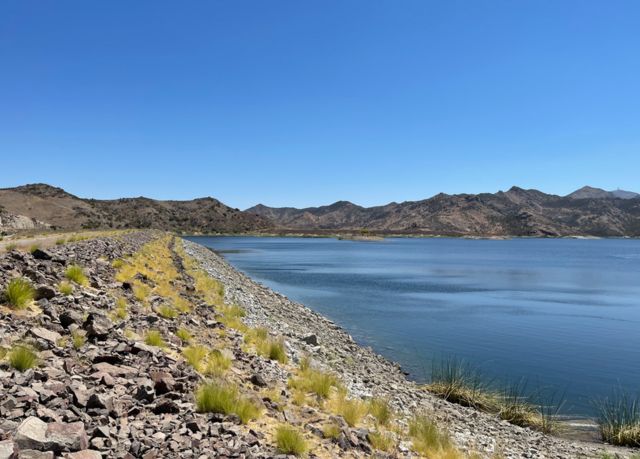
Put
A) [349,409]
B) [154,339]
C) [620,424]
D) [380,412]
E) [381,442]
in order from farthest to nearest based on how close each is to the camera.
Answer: [620,424] < [154,339] < [380,412] < [349,409] < [381,442]

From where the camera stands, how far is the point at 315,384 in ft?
35.6

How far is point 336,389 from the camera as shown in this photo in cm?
1136

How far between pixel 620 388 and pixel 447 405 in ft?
28.3

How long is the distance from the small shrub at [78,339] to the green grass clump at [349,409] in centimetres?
520

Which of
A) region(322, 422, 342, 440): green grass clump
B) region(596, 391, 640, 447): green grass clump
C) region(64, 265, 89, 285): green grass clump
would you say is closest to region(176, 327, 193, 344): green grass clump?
region(64, 265, 89, 285): green grass clump

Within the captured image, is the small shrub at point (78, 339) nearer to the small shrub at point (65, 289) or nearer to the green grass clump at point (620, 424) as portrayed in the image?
the small shrub at point (65, 289)

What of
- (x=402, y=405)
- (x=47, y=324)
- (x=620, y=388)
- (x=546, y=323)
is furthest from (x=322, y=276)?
(x=47, y=324)

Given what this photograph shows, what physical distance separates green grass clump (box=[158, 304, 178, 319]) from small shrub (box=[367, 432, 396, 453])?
7901 millimetres

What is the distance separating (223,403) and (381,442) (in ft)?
9.81

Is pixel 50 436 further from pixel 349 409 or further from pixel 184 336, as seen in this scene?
pixel 184 336

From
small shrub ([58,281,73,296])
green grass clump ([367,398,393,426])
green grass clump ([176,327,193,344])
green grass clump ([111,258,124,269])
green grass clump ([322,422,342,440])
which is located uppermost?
small shrub ([58,281,73,296])

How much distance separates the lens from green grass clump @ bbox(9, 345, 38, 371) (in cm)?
698

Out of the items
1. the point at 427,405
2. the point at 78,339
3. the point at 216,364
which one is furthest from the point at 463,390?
the point at 78,339

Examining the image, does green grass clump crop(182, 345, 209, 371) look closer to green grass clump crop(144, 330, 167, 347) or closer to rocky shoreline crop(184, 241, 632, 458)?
green grass clump crop(144, 330, 167, 347)
